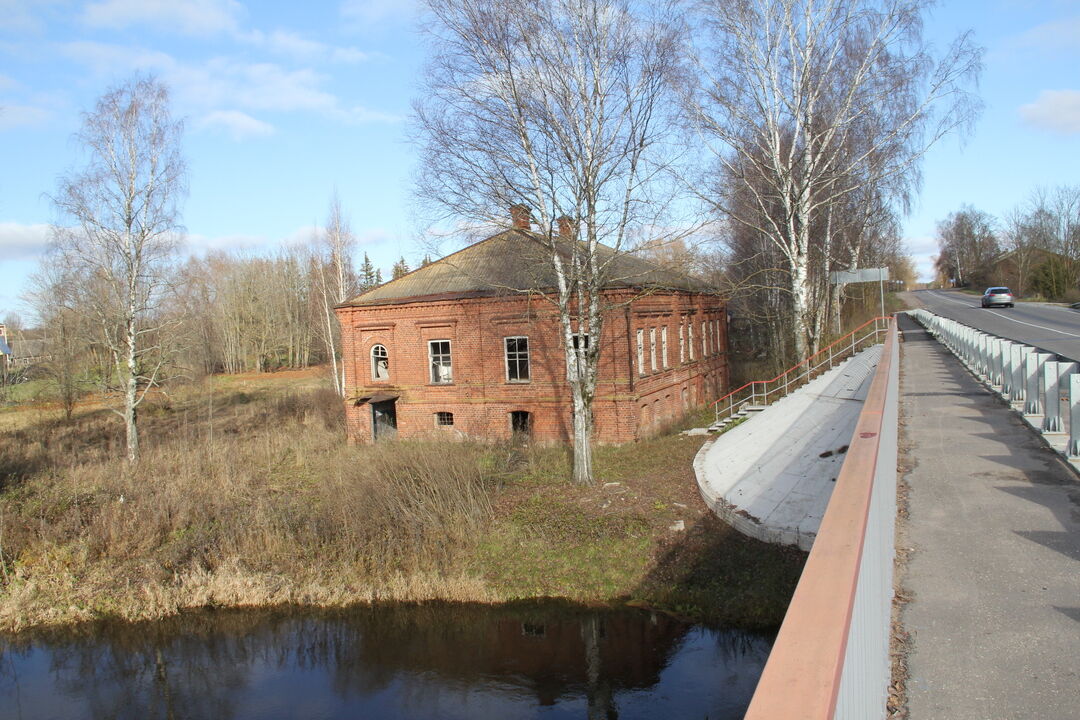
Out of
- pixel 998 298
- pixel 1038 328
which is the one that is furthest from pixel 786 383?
pixel 998 298

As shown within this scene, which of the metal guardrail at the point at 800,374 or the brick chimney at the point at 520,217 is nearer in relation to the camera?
the brick chimney at the point at 520,217

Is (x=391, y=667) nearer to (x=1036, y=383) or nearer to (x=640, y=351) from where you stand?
(x=1036, y=383)

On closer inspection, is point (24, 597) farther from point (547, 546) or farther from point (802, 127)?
point (802, 127)

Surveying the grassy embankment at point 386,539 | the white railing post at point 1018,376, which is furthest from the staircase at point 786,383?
the white railing post at point 1018,376

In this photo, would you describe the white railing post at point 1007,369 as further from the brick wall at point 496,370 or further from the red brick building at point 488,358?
the brick wall at point 496,370

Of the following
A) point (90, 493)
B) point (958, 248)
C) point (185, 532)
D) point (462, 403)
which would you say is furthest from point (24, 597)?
point (958, 248)

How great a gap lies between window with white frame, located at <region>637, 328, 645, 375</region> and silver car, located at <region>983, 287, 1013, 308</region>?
2695 cm

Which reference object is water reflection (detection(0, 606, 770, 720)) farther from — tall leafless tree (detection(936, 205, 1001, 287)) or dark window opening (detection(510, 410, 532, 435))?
tall leafless tree (detection(936, 205, 1001, 287))

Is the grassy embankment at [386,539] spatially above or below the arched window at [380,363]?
below

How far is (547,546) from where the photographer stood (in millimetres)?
12641

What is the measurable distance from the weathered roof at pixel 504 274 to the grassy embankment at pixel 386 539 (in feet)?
14.5

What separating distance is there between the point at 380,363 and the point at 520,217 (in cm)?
1047

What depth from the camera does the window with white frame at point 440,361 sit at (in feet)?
73.7

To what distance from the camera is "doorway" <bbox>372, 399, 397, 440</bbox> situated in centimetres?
2369
